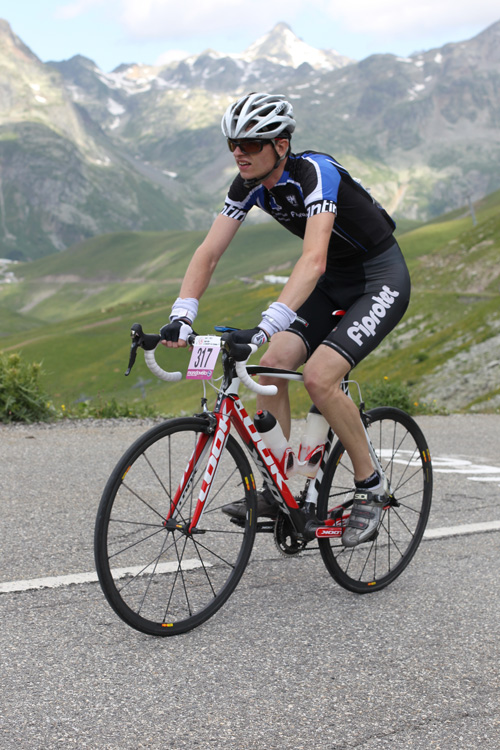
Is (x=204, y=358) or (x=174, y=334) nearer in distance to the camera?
(x=204, y=358)

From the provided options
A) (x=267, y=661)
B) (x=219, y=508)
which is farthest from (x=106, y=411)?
(x=267, y=661)

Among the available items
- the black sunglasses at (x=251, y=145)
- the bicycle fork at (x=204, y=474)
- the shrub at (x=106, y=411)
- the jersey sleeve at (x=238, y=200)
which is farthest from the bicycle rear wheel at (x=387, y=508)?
the shrub at (x=106, y=411)

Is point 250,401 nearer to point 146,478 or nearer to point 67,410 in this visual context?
point 67,410

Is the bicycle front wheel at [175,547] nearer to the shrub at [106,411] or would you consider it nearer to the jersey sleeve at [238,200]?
the jersey sleeve at [238,200]

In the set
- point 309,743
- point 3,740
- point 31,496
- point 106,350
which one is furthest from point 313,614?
point 106,350

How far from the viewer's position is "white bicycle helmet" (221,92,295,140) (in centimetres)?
416

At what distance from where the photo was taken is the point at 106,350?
123 meters

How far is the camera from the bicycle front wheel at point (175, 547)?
3.81 m

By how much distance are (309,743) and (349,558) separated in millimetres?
2068

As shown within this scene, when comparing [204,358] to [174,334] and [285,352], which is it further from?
[285,352]

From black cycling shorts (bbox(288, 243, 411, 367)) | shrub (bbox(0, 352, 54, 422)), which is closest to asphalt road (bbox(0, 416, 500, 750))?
black cycling shorts (bbox(288, 243, 411, 367))

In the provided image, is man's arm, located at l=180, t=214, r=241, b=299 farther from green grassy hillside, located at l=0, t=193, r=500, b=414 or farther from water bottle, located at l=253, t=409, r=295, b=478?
water bottle, located at l=253, t=409, r=295, b=478

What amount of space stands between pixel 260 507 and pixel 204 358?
109 cm

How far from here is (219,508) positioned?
4602mm
